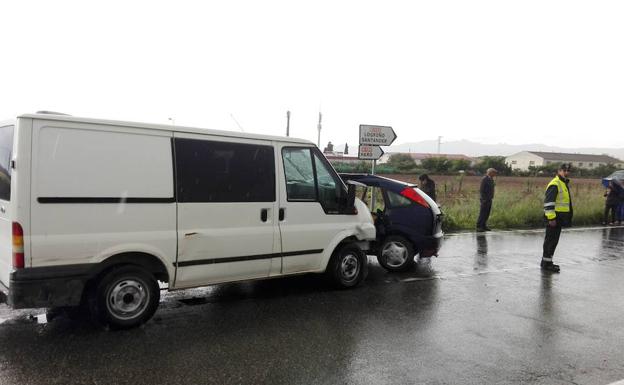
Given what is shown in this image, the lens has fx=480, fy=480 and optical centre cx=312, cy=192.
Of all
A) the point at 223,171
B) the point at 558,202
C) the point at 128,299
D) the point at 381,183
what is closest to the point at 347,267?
the point at 381,183

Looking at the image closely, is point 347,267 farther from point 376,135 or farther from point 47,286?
point 376,135

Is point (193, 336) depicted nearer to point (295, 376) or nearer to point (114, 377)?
point (114, 377)

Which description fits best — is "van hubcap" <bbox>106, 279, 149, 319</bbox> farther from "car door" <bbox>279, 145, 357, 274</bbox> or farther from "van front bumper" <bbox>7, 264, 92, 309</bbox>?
"car door" <bbox>279, 145, 357, 274</bbox>

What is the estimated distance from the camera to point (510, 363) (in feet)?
13.7

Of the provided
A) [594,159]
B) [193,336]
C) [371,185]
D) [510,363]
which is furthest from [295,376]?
[594,159]

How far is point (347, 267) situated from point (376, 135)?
224 inches

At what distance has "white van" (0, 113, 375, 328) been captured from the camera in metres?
4.04

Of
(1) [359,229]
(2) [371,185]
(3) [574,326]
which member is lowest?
(3) [574,326]

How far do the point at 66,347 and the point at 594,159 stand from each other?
13663cm

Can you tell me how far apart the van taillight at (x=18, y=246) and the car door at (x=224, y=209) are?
1348 mm

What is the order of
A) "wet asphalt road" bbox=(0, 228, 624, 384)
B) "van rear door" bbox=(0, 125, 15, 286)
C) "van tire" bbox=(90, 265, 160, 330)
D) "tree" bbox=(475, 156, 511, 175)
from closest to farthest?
"wet asphalt road" bbox=(0, 228, 624, 384)
"van rear door" bbox=(0, 125, 15, 286)
"van tire" bbox=(90, 265, 160, 330)
"tree" bbox=(475, 156, 511, 175)

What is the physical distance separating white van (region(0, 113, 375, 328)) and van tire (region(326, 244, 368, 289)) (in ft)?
0.90

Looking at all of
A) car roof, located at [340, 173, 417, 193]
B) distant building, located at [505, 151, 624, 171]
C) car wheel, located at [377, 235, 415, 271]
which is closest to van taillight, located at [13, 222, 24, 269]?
car roof, located at [340, 173, 417, 193]

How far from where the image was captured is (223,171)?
16.6 ft
